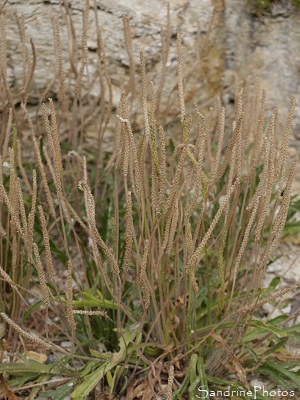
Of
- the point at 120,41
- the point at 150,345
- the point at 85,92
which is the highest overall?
the point at 120,41

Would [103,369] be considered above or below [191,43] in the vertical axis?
below

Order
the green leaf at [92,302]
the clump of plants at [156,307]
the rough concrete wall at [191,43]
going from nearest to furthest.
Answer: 1. the clump of plants at [156,307]
2. the green leaf at [92,302]
3. the rough concrete wall at [191,43]

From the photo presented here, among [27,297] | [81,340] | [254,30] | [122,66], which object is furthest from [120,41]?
[81,340]

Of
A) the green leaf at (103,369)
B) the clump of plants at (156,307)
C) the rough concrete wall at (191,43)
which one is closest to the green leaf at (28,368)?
the clump of plants at (156,307)

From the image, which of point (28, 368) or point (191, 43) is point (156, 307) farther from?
point (191, 43)

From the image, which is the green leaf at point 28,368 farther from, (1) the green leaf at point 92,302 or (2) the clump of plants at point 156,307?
(1) the green leaf at point 92,302

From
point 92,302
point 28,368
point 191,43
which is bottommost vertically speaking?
point 28,368

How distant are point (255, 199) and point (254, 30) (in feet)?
3.45

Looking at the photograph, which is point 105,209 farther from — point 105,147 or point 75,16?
point 75,16

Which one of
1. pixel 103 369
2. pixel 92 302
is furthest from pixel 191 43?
pixel 103 369

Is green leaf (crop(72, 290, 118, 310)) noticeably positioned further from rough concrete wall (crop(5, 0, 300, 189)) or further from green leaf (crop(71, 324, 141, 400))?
rough concrete wall (crop(5, 0, 300, 189))

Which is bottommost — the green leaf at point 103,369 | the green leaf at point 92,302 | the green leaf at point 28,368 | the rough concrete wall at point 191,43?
the green leaf at point 28,368

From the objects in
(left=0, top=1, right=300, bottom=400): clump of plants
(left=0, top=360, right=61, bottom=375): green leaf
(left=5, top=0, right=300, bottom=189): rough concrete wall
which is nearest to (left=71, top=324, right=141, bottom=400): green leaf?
(left=0, top=1, right=300, bottom=400): clump of plants

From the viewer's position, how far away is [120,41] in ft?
6.46
